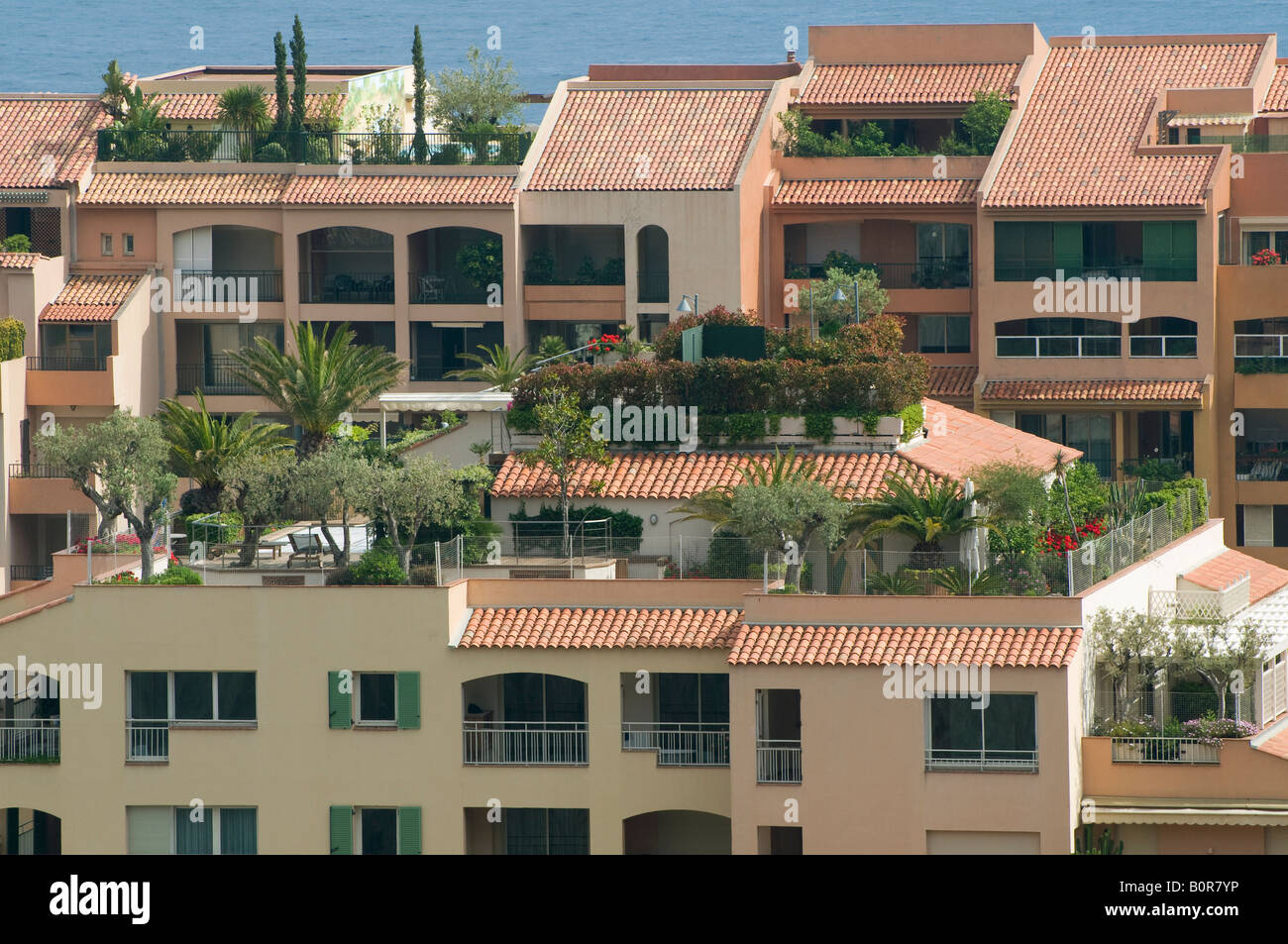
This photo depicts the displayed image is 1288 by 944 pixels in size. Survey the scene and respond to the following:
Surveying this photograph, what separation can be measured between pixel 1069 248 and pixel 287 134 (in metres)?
23.5

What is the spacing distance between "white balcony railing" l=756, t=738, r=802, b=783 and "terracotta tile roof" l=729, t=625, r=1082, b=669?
1549 millimetres

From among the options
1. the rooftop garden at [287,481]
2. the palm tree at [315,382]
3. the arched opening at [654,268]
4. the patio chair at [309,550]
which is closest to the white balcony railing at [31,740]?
the rooftop garden at [287,481]

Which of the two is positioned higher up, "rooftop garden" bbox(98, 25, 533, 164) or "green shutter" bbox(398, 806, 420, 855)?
"rooftop garden" bbox(98, 25, 533, 164)

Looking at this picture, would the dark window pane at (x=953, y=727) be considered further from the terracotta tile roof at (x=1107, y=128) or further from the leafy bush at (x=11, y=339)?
the leafy bush at (x=11, y=339)

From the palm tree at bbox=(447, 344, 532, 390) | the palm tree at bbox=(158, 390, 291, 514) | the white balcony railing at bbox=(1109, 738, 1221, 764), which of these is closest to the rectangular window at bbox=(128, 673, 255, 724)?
the palm tree at bbox=(158, 390, 291, 514)

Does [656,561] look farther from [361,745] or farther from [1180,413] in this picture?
[1180,413]

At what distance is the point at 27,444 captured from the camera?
71.6m

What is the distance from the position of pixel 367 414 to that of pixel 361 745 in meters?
28.7

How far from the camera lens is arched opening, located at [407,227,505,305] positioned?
76375 mm

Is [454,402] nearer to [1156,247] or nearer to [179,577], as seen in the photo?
[179,577]

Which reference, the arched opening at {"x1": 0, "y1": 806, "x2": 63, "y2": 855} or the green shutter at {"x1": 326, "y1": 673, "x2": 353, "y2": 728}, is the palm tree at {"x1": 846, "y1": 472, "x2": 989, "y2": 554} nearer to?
the green shutter at {"x1": 326, "y1": 673, "x2": 353, "y2": 728}

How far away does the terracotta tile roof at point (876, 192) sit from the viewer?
77.1 m
